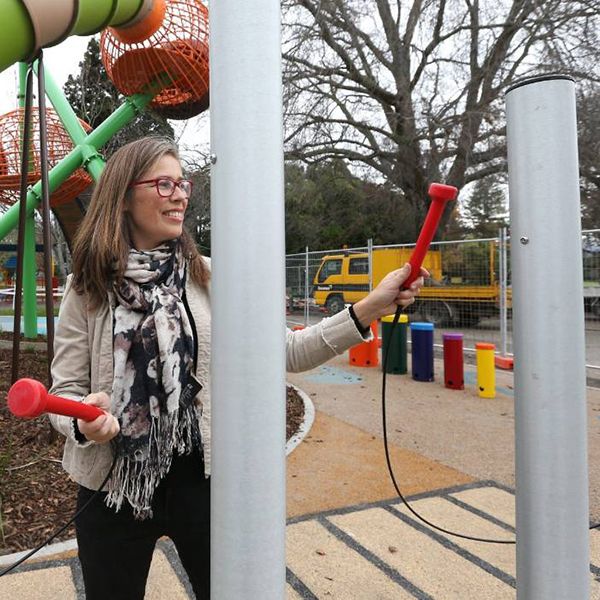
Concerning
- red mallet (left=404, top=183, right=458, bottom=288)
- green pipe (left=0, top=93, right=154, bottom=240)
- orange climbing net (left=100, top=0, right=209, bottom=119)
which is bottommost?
red mallet (left=404, top=183, right=458, bottom=288)

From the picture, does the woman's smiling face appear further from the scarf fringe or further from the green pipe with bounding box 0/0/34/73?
the green pipe with bounding box 0/0/34/73

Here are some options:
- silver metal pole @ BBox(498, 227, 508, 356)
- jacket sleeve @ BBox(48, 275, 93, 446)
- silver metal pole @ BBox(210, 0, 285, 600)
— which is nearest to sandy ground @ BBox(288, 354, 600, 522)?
silver metal pole @ BBox(498, 227, 508, 356)

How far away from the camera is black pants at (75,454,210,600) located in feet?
4.83

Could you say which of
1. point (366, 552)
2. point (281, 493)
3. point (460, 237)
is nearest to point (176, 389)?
point (281, 493)

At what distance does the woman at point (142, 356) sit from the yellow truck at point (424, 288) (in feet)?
23.2

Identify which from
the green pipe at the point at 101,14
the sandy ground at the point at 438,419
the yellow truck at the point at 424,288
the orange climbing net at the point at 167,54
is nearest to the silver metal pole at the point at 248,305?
the green pipe at the point at 101,14

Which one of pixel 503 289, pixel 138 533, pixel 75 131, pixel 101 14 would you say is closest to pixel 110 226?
pixel 138 533

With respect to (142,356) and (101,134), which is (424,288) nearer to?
(101,134)

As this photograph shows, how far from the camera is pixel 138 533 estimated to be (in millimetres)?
1500

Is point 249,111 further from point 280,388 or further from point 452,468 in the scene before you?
point 452,468

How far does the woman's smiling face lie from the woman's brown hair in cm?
2

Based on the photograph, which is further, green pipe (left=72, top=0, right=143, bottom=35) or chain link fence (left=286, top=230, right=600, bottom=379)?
chain link fence (left=286, top=230, right=600, bottom=379)

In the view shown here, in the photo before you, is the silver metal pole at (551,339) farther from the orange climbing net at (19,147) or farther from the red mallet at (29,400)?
the orange climbing net at (19,147)

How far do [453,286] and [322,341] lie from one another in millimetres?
9936
